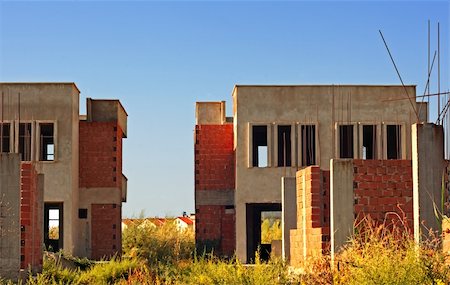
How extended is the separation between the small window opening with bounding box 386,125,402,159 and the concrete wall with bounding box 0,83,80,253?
10097mm

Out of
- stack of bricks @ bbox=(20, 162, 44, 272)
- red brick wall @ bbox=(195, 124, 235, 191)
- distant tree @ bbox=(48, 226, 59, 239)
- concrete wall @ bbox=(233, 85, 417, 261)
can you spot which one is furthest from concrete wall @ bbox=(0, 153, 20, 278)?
distant tree @ bbox=(48, 226, 59, 239)

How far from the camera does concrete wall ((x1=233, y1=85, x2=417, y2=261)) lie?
93.4ft

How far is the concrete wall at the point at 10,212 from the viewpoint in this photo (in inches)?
647

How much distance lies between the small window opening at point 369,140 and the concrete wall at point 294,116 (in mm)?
382

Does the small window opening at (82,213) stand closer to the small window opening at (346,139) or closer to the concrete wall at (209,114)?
the concrete wall at (209,114)

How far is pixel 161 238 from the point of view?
3125 cm

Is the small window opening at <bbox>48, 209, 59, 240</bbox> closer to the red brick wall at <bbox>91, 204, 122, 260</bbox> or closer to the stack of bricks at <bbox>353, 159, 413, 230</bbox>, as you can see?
the red brick wall at <bbox>91, 204, 122, 260</bbox>

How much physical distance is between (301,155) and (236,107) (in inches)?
99.2

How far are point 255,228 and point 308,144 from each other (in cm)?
571

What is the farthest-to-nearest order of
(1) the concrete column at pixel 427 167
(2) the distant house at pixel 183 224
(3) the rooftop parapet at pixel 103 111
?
(2) the distant house at pixel 183 224, (3) the rooftop parapet at pixel 103 111, (1) the concrete column at pixel 427 167

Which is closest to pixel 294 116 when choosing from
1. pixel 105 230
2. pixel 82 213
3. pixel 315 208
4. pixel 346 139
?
pixel 346 139

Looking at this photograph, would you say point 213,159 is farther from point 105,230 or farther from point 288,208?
point 288,208

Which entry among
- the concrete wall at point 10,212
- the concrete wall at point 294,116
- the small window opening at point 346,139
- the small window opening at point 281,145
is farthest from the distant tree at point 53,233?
the concrete wall at point 10,212

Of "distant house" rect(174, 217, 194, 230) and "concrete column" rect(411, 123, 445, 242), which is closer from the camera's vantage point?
"concrete column" rect(411, 123, 445, 242)
